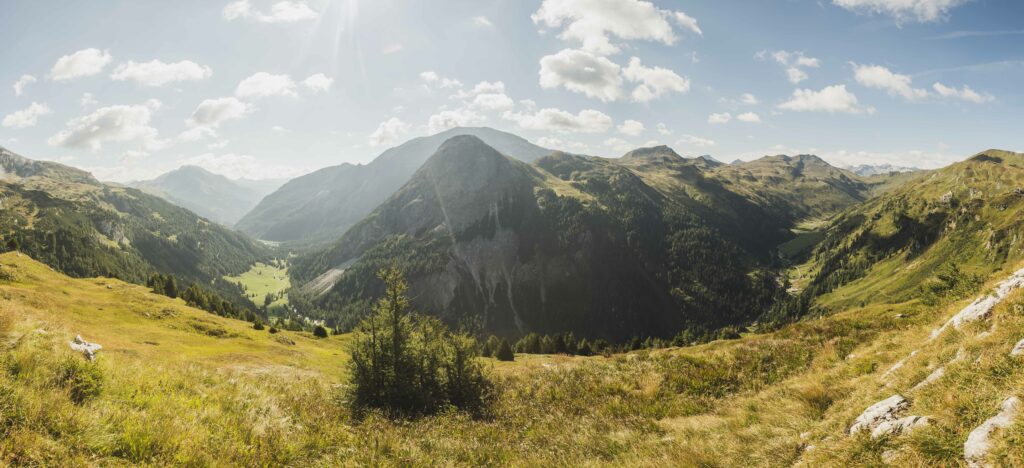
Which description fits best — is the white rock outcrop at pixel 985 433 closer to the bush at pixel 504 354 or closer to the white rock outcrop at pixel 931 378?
the white rock outcrop at pixel 931 378

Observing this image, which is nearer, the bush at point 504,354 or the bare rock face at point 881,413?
the bare rock face at point 881,413

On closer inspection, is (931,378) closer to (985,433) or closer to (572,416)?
(985,433)

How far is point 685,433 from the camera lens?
12.1 meters

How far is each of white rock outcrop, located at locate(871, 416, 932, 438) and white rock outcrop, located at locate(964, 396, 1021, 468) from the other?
0.77 meters

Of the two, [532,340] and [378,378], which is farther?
[532,340]

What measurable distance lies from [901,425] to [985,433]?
4.80 ft

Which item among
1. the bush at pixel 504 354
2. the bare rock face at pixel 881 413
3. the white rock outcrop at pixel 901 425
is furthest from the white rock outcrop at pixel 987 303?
the bush at pixel 504 354

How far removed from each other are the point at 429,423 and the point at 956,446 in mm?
14755

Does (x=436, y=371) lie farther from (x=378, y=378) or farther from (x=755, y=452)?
(x=755, y=452)

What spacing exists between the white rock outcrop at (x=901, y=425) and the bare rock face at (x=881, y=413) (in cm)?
Result: 32

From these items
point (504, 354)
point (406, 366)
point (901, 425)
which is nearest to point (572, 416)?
point (901, 425)

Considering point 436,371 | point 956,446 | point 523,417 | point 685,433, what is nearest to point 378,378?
point 436,371

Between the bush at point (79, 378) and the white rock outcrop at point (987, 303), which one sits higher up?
the white rock outcrop at point (987, 303)

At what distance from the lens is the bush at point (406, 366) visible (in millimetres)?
21969
